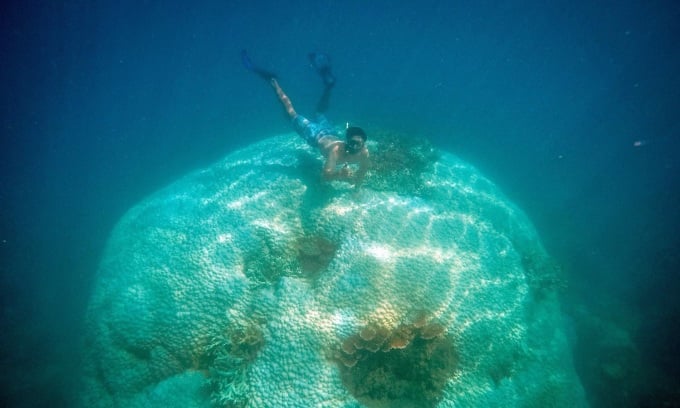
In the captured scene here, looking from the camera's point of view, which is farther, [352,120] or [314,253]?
[352,120]

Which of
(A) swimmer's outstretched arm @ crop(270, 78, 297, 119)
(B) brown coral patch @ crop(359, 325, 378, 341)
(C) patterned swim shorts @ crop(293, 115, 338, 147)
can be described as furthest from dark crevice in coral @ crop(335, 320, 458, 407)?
(A) swimmer's outstretched arm @ crop(270, 78, 297, 119)

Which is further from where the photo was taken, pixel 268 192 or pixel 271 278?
pixel 268 192

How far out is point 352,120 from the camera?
64.3 ft

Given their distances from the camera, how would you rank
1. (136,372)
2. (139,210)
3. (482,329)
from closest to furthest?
(136,372), (482,329), (139,210)

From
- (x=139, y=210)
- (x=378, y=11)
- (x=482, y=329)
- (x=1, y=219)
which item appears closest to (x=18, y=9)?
(x=1, y=219)

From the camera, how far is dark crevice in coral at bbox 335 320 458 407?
165 inches

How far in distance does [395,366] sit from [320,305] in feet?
4.29

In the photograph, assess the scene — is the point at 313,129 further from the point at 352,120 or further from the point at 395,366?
the point at 352,120

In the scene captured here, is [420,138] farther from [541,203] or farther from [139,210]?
[541,203]

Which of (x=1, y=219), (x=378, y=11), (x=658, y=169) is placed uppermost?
(x=378, y=11)

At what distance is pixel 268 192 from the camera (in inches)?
252

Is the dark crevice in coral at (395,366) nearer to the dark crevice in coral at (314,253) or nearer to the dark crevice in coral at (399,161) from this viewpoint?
the dark crevice in coral at (314,253)

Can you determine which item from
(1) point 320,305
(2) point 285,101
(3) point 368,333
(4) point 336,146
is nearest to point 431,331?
(3) point 368,333

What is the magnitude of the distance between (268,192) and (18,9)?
35527 mm
